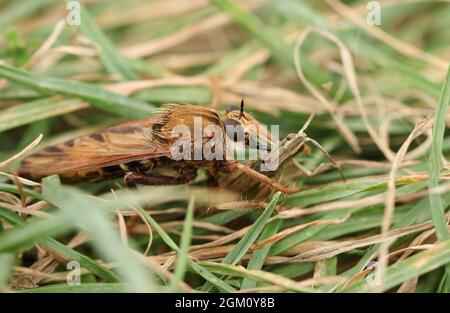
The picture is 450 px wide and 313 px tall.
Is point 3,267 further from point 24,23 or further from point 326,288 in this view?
point 24,23

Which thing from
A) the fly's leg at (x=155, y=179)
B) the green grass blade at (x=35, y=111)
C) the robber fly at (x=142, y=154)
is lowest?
the fly's leg at (x=155, y=179)

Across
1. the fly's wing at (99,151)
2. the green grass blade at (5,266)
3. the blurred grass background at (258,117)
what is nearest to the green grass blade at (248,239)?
the blurred grass background at (258,117)

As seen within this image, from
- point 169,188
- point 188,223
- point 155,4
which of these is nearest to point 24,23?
point 155,4

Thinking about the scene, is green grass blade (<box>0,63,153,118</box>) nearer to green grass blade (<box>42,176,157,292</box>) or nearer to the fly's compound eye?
the fly's compound eye

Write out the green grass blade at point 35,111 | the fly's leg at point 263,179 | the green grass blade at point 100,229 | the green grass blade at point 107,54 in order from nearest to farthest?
the green grass blade at point 100,229, the fly's leg at point 263,179, the green grass blade at point 35,111, the green grass blade at point 107,54

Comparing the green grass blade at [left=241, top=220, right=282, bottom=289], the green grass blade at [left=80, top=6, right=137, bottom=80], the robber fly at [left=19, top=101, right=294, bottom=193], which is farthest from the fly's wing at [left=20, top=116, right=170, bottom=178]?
the green grass blade at [left=241, top=220, right=282, bottom=289]

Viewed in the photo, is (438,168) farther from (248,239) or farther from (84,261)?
(84,261)

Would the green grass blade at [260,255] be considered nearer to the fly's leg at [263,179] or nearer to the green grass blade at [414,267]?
the fly's leg at [263,179]

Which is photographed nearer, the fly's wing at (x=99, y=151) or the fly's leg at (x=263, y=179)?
the fly's leg at (x=263, y=179)
